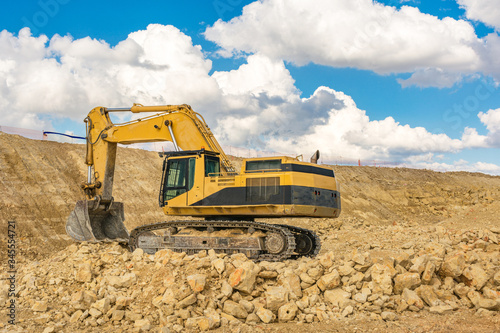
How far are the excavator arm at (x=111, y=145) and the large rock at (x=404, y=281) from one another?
5224mm

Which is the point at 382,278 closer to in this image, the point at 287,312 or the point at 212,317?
the point at 287,312

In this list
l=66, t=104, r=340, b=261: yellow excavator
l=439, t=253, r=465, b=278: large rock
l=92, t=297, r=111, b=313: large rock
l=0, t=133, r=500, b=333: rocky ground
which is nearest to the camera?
l=0, t=133, r=500, b=333: rocky ground

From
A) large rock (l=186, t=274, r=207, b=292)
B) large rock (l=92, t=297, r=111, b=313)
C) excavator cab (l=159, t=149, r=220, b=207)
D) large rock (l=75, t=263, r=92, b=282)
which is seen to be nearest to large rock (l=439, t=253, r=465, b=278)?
large rock (l=186, t=274, r=207, b=292)

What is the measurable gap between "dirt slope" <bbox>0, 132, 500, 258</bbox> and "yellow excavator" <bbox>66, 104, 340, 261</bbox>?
→ 7074 mm

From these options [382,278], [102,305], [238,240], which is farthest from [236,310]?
[238,240]

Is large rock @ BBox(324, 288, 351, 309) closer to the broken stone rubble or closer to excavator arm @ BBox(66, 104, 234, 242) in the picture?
the broken stone rubble

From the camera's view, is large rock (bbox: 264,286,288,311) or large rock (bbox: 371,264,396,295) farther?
large rock (bbox: 371,264,396,295)

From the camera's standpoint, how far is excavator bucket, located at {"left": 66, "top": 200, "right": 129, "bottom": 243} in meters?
12.6

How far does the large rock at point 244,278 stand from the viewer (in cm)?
868

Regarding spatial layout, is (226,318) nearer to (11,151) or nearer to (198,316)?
(198,316)

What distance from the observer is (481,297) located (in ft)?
29.8

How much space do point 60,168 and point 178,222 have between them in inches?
674

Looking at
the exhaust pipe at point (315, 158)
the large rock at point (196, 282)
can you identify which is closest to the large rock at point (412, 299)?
the large rock at point (196, 282)

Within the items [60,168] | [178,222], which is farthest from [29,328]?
[60,168]
